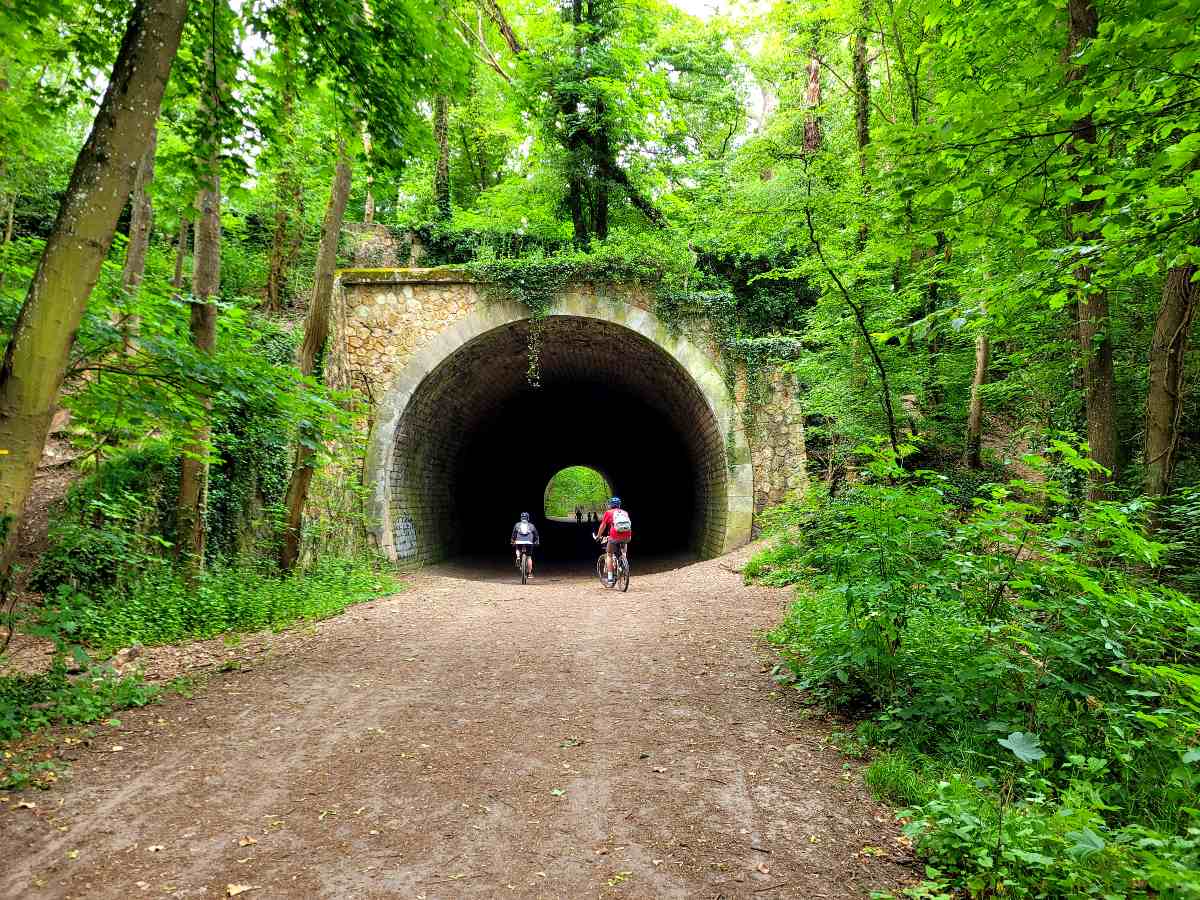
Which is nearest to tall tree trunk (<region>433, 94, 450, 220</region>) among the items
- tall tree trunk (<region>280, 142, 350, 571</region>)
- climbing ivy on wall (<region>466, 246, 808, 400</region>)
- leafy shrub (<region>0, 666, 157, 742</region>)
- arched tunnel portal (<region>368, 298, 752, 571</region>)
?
climbing ivy on wall (<region>466, 246, 808, 400</region>)

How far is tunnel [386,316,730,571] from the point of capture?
12766 mm

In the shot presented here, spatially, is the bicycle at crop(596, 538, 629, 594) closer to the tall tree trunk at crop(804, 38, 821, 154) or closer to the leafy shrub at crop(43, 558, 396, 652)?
the leafy shrub at crop(43, 558, 396, 652)

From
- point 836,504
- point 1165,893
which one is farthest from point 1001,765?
point 836,504

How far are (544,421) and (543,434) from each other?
1775 millimetres

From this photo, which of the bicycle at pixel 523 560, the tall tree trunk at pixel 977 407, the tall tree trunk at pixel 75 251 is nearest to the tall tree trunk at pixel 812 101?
the tall tree trunk at pixel 977 407

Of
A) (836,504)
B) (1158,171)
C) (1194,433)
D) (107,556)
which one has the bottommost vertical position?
(107,556)

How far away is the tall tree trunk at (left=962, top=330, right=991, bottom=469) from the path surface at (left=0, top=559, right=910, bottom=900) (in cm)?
589

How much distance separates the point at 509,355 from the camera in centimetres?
1388

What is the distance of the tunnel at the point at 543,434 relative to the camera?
503 inches

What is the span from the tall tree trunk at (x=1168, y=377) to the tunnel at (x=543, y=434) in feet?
25.8

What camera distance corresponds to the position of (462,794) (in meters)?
2.98

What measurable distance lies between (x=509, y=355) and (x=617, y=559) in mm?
5908

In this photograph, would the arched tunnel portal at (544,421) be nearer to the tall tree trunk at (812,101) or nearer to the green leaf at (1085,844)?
the tall tree trunk at (812,101)

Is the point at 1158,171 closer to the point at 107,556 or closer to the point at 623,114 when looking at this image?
the point at 107,556
